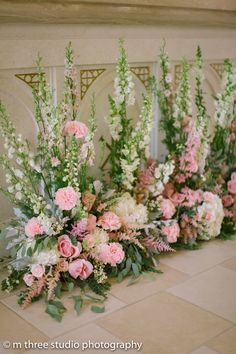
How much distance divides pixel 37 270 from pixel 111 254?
33cm

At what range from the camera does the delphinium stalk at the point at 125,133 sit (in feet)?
8.48

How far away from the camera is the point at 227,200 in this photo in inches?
123

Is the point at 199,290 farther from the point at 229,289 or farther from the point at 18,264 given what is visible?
the point at 18,264

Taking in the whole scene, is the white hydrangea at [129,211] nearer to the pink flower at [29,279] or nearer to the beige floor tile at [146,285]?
the beige floor tile at [146,285]

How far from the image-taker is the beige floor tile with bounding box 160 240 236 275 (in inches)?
105

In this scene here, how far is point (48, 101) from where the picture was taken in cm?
236

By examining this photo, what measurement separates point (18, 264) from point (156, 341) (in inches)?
28.0

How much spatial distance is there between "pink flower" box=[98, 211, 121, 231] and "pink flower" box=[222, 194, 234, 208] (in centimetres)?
87

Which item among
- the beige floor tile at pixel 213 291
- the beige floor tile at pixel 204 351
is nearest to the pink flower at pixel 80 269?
the beige floor tile at pixel 213 291

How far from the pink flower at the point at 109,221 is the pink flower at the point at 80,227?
0.31 ft

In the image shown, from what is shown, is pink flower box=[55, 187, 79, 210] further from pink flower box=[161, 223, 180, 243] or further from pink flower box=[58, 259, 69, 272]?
pink flower box=[161, 223, 180, 243]

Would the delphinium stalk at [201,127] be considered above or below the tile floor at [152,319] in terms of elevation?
above

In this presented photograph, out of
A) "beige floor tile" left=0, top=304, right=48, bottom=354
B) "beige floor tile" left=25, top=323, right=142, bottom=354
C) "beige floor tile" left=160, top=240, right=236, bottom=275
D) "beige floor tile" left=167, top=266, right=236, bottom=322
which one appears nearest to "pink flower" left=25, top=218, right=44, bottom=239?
"beige floor tile" left=0, top=304, right=48, bottom=354

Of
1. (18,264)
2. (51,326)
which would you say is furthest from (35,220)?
(51,326)
